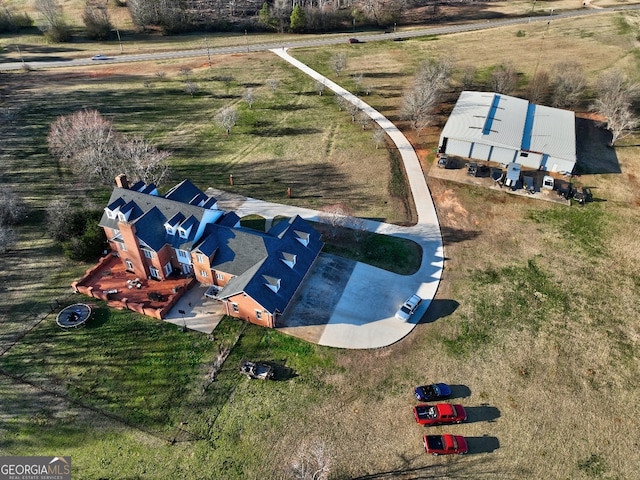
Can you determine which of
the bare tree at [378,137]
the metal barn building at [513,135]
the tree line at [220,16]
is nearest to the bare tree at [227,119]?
the bare tree at [378,137]

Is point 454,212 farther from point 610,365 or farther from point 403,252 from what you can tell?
point 610,365

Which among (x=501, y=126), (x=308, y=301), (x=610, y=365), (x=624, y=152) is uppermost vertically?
(x=501, y=126)

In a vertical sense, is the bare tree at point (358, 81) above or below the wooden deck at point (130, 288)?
above

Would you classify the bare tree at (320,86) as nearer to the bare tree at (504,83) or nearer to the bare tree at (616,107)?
the bare tree at (504,83)

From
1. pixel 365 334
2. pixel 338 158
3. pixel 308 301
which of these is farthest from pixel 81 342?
pixel 338 158

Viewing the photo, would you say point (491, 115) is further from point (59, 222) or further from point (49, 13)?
point (49, 13)

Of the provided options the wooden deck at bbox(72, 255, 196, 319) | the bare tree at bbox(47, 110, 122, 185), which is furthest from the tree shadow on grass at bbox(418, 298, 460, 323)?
the bare tree at bbox(47, 110, 122, 185)
